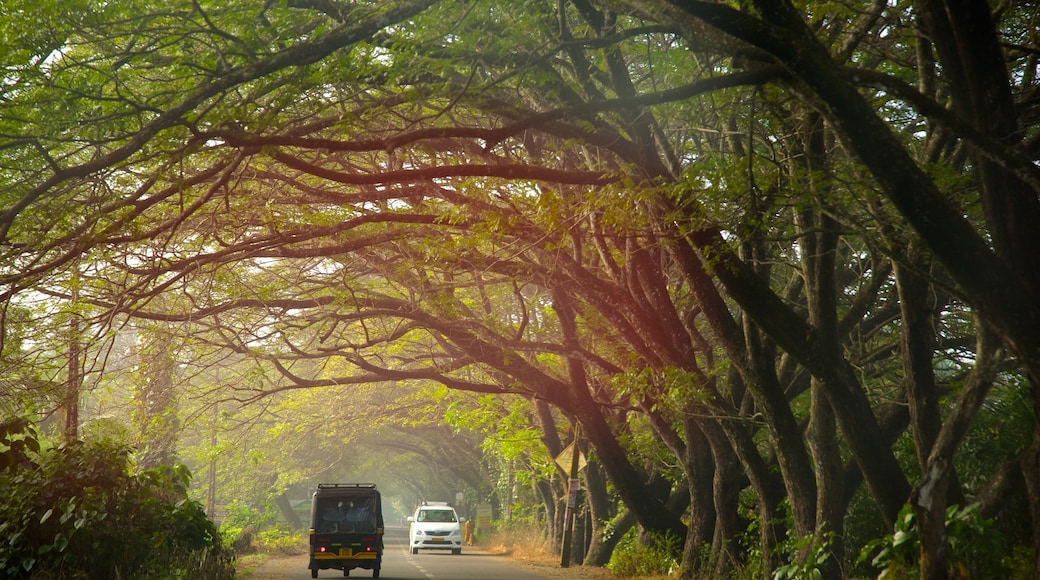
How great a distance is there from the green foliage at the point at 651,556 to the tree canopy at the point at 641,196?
173 centimetres

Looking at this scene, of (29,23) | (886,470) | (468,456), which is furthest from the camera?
(468,456)

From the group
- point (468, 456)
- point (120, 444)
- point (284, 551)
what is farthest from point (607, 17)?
point (468, 456)

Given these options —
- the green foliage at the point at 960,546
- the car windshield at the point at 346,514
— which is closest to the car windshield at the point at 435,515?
the car windshield at the point at 346,514

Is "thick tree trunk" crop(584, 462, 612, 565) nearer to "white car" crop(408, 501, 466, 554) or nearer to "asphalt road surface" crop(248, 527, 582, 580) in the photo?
"asphalt road surface" crop(248, 527, 582, 580)

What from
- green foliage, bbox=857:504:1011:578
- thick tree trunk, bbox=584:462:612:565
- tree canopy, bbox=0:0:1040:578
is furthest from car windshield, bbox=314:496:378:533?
green foliage, bbox=857:504:1011:578

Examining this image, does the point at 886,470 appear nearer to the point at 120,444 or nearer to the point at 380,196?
the point at 380,196

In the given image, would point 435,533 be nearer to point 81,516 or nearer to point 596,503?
point 596,503

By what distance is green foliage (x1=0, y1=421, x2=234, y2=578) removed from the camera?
12438 millimetres

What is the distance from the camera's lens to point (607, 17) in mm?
11023

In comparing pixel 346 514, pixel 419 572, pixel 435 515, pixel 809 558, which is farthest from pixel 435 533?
pixel 809 558

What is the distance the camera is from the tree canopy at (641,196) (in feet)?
28.2

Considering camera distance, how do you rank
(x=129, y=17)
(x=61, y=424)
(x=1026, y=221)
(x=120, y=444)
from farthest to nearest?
(x=61, y=424) → (x=120, y=444) → (x=129, y=17) → (x=1026, y=221)

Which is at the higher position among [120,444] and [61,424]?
[61,424]

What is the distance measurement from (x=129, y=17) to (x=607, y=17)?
4.96m
